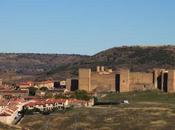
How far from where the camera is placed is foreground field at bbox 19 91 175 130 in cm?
6719

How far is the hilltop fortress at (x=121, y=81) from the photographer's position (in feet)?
347

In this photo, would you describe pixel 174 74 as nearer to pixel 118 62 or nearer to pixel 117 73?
pixel 117 73

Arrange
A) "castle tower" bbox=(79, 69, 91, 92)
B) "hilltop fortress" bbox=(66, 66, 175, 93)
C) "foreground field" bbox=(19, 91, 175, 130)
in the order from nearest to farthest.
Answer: "foreground field" bbox=(19, 91, 175, 130) < "hilltop fortress" bbox=(66, 66, 175, 93) < "castle tower" bbox=(79, 69, 91, 92)

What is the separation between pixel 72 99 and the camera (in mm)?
94062

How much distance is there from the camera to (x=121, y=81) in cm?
10562

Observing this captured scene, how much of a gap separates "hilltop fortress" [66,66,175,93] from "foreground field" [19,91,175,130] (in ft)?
54.7

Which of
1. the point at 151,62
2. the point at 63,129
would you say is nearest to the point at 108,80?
the point at 63,129

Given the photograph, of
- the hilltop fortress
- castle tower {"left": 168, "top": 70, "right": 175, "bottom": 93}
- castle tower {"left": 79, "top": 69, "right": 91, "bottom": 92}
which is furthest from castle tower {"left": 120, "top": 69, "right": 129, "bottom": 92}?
castle tower {"left": 168, "top": 70, "right": 175, "bottom": 93}

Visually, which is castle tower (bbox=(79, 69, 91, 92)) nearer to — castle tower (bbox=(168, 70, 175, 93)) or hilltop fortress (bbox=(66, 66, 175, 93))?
hilltop fortress (bbox=(66, 66, 175, 93))

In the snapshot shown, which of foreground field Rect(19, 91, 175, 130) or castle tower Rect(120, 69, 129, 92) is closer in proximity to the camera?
foreground field Rect(19, 91, 175, 130)

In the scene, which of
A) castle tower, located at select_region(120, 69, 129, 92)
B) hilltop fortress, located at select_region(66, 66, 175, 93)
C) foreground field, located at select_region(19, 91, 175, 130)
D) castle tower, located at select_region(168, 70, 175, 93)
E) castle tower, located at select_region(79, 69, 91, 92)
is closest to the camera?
foreground field, located at select_region(19, 91, 175, 130)

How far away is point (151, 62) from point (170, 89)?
7215 cm

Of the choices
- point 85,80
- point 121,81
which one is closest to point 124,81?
point 121,81

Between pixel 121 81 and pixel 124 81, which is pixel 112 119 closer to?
pixel 121 81
